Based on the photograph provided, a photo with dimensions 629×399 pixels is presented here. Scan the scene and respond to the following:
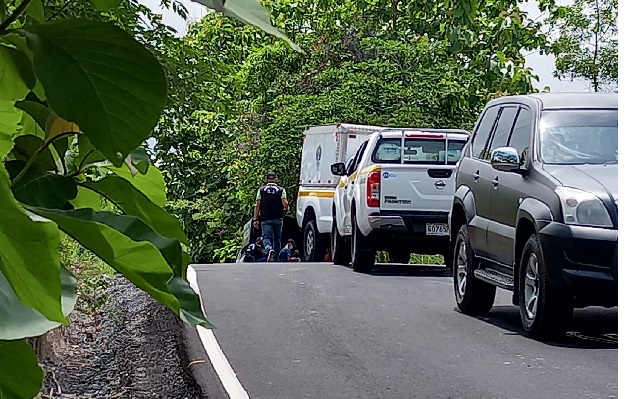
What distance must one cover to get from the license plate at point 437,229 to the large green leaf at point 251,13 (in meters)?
13.1

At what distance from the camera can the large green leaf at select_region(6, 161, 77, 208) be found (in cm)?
95

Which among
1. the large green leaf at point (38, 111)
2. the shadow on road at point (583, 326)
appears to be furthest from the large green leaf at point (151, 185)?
the shadow on road at point (583, 326)

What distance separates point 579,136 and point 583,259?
1.36 m

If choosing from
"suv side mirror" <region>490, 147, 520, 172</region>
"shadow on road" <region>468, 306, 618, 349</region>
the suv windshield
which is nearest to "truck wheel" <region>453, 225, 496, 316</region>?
"shadow on road" <region>468, 306, 618, 349</region>

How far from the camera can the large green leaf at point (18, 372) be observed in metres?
0.79

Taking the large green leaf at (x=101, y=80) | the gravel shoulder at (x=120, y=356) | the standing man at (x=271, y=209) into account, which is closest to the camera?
the large green leaf at (x=101, y=80)

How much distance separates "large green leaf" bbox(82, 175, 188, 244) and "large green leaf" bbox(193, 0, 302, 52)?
0.29m

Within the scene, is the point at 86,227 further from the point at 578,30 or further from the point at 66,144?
the point at 578,30

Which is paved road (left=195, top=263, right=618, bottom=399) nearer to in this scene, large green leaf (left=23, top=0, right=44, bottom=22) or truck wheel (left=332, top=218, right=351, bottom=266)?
truck wheel (left=332, top=218, right=351, bottom=266)

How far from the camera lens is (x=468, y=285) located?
982 centimetres

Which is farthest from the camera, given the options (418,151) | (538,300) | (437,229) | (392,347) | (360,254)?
(360,254)

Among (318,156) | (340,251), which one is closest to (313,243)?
(318,156)

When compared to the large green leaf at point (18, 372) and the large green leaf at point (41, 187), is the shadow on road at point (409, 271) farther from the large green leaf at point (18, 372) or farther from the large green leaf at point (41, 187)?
the large green leaf at point (18, 372)

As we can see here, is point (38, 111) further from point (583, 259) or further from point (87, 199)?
point (583, 259)
